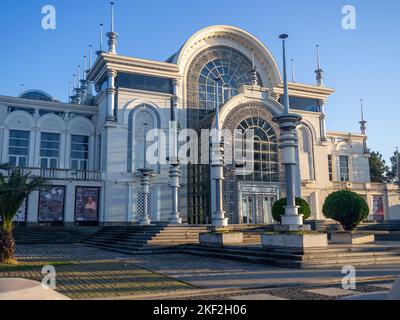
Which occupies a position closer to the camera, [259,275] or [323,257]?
[259,275]

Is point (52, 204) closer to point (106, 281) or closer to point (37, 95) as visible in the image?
point (37, 95)

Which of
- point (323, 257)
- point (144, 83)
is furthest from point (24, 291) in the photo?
point (144, 83)

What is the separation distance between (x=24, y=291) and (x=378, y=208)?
4688 cm

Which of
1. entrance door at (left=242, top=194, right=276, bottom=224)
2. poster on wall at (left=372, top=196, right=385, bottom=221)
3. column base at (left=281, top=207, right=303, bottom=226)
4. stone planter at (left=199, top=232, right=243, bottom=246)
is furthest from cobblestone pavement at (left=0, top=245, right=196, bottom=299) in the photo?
poster on wall at (left=372, top=196, right=385, bottom=221)

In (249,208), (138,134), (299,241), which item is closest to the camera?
(299,241)

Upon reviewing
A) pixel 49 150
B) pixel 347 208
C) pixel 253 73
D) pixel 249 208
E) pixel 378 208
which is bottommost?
pixel 347 208

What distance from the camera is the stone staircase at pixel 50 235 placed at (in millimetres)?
28234

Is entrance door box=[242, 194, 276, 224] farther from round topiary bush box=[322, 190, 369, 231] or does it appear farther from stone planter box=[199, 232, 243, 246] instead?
round topiary bush box=[322, 190, 369, 231]

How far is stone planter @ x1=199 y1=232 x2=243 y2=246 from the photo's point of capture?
18953 millimetres

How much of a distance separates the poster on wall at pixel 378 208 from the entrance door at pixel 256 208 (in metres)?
17.0

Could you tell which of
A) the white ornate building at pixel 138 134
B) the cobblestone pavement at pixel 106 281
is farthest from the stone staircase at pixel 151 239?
the white ornate building at pixel 138 134

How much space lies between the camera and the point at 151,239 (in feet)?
71.9

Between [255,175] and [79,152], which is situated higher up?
[79,152]
